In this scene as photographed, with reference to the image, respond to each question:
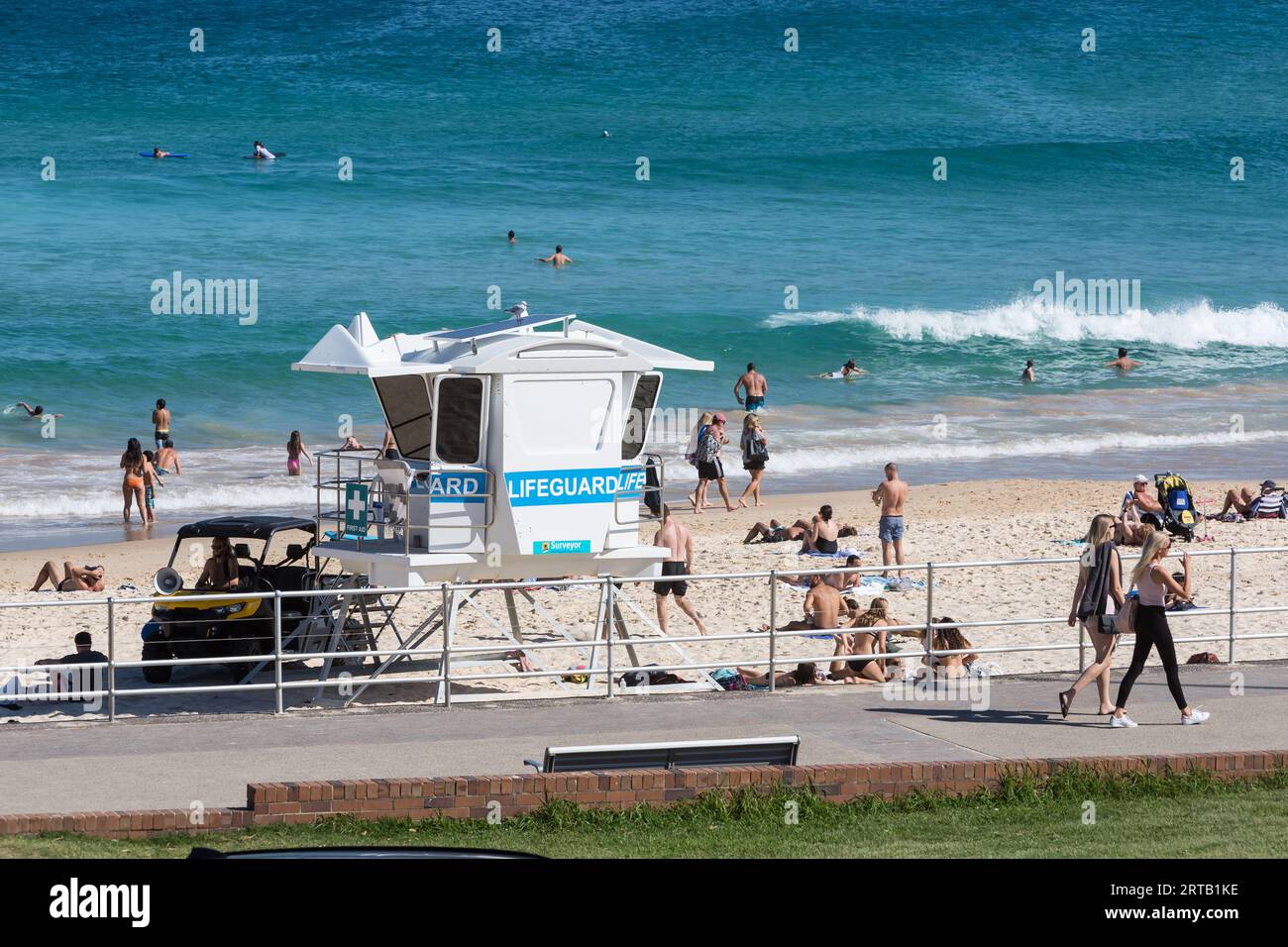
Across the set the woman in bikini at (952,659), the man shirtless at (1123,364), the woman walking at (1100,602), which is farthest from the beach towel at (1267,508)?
the man shirtless at (1123,364)

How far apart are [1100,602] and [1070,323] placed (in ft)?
138

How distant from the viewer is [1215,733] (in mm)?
11836

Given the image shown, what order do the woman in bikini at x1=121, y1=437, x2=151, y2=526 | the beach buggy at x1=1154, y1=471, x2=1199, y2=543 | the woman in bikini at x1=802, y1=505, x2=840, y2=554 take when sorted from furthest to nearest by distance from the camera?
the woman in bikini at x1=121, y1=437, x2=151, y2=526 < the beach buggy at x1=1154, y1=471, x2=1199, y2=543 < the woman in bikini at x1=802, y1=505, x2=840, y2=554

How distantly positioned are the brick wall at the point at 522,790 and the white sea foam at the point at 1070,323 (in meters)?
39.3

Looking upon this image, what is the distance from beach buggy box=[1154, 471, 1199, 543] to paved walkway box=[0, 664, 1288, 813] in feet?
28.9

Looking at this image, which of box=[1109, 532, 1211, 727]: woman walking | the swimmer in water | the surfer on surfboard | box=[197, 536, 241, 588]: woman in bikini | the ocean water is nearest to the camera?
box=[1109, 532, 1211, 727]: woman walking

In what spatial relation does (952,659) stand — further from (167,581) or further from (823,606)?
(167,581)

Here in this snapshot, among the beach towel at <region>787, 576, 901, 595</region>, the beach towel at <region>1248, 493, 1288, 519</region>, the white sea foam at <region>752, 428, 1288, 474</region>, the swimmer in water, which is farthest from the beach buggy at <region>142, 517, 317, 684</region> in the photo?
the swimmer in water

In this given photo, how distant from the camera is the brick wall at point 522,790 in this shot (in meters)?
9.44

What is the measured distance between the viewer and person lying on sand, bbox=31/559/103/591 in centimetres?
2042

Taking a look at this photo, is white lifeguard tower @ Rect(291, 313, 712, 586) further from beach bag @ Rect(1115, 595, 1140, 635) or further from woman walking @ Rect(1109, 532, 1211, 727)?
woman walking @ Rect(1109, 532, 1211, 727)

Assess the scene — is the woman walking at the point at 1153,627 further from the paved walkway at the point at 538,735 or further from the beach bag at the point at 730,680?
the beach bag at the point at 730,680
